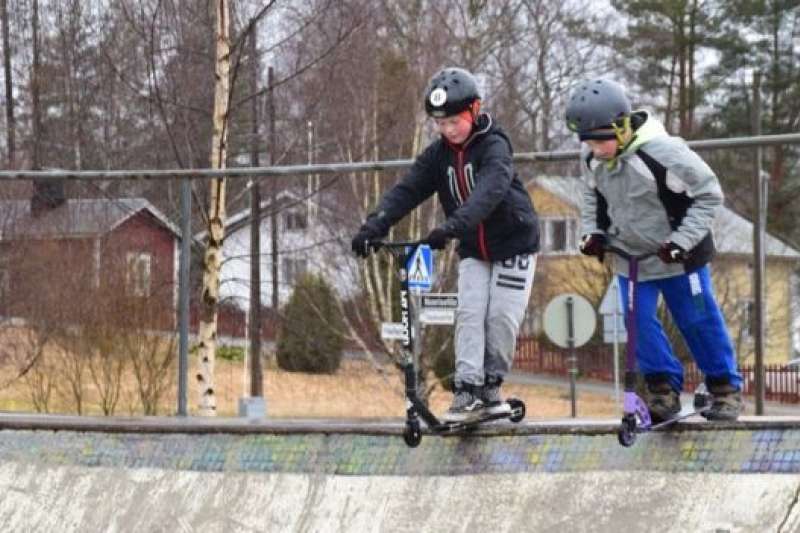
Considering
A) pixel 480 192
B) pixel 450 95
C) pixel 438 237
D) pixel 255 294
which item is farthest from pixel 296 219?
pixel 438 237

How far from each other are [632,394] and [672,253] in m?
0.56

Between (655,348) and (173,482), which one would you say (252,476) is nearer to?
(173,482)

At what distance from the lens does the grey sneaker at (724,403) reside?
506cm

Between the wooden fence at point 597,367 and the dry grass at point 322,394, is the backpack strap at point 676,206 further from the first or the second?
the wooden fence at point 597,367

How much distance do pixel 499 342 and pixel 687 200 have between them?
3.23 feet

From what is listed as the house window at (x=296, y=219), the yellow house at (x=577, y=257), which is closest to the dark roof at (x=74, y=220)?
the house window at (x=296, y=219)

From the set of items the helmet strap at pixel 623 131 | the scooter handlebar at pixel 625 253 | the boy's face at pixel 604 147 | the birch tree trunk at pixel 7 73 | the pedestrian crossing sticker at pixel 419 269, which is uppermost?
the birch tree trunk at pixel 7 73

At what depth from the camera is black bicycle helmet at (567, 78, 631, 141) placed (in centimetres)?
491

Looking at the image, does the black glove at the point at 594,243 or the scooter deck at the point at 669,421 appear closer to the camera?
the scooter deck at the point at 669,421

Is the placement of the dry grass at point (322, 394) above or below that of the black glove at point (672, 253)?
below

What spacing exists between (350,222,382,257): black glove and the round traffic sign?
503 cm

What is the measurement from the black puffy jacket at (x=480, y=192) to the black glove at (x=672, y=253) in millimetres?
719

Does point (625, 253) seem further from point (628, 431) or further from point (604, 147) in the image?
point (628, 431)

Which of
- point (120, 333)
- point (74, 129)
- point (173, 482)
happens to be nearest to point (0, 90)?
point (74, 129)
